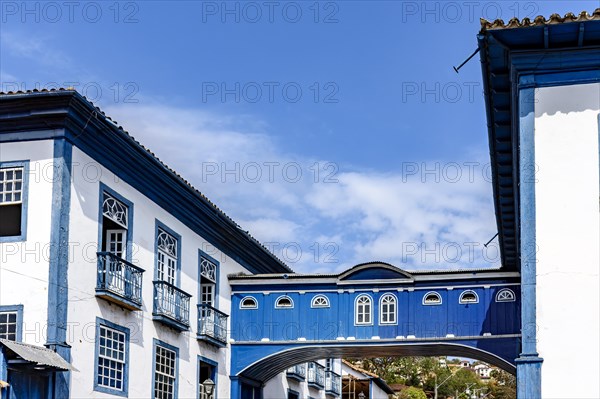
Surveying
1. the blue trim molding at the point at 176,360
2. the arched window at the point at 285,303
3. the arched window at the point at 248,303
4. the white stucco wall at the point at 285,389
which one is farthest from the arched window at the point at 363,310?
the white stucco wall at the point at 285,389

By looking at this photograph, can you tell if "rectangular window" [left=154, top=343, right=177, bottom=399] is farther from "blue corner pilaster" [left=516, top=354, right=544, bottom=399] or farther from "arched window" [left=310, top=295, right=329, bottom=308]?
"blue corner pilaster" [left=516, top=354, right=544, bottom=399]

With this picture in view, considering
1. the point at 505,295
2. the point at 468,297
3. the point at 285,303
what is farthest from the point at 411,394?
the point at 505,295

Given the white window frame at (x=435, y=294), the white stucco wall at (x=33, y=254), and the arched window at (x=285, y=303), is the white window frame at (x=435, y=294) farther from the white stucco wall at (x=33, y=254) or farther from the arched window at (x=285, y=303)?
the white stucco wall at (x=33, y=254)

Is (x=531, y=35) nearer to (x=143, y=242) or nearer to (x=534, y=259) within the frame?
(x=534, y=259)

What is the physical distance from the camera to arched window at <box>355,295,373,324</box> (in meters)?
25.1

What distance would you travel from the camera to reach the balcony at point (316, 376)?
111ft

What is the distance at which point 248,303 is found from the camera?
85.9 ft

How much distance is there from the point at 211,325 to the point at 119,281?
5.32 m

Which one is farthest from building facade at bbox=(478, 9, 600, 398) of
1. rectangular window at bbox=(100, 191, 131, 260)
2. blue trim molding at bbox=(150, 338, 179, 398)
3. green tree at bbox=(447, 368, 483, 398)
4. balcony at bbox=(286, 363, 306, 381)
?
green tree at bbox=(447, 368, 483, 398)

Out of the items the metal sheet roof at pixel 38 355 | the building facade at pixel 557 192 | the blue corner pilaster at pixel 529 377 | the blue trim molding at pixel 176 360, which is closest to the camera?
the blue corner pilaster at pixel 529 377

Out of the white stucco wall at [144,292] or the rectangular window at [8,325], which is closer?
the rectangular window at [8,325]

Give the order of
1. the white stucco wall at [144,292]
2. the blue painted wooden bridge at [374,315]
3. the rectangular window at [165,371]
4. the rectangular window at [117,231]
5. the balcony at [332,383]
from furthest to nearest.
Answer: the balcony at [332,383] → the blue painted wooden bridge at [374,315] → the rectangular window at [165,371] → the rectangular window at [117,231] → the white stucco wall at [144,292]

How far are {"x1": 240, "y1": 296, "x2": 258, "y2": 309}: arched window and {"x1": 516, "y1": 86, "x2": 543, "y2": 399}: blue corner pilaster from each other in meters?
12.0

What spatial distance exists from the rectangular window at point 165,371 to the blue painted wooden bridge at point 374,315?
3527mm
